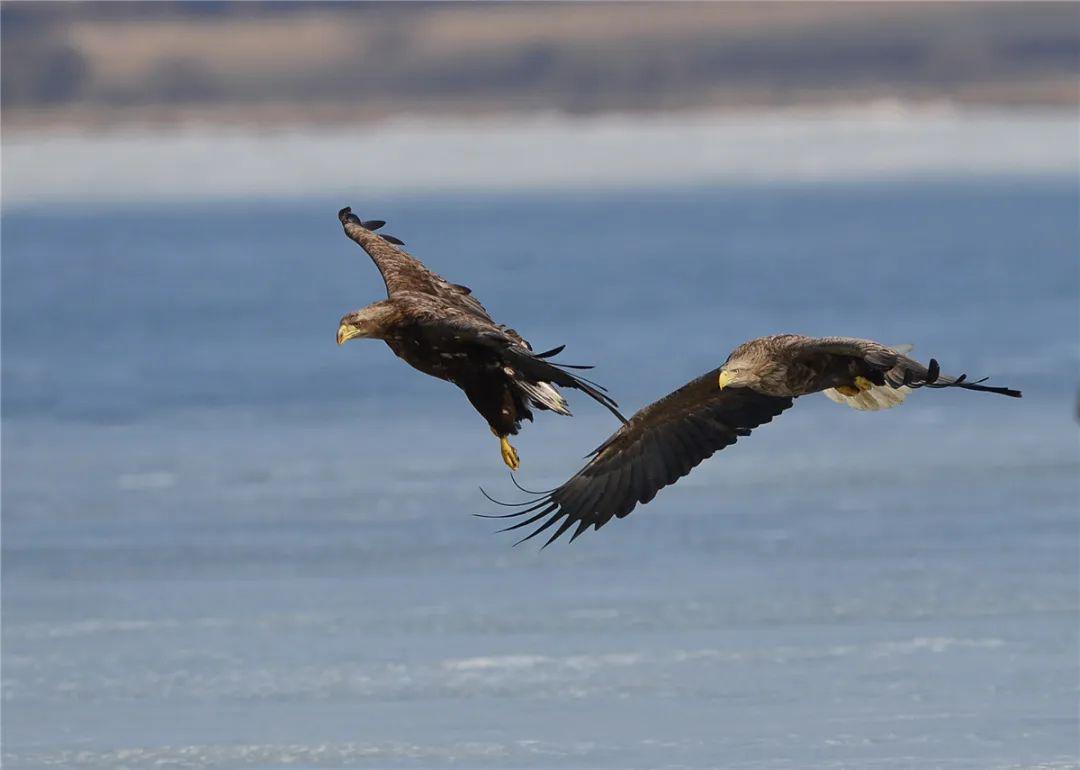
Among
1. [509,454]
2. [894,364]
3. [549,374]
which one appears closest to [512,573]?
[509,454]

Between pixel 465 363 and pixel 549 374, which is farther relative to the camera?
pixel 465 363

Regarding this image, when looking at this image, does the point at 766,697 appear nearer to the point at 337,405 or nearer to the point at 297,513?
the point at 297,513

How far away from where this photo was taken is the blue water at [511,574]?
807 cm

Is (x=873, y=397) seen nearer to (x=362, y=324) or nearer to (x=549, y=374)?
(x=549, y=374)

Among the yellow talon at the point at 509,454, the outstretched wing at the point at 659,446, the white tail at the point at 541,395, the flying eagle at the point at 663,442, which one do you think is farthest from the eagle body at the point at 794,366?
the yellow talon at the point at 509,454

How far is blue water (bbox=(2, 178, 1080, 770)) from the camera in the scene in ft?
26.5

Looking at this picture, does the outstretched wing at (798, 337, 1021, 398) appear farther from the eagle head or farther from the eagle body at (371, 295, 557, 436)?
the eagle head

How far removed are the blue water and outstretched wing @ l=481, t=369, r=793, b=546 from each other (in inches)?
29.3

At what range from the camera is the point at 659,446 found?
26.8ft

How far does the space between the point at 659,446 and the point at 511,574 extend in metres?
2.35

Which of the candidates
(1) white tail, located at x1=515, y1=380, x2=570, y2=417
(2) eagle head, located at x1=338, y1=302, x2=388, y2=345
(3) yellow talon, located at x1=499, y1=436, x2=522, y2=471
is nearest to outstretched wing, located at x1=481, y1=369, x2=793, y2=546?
(3) yellow talon, located at x1=499, y1=436, x2=522, y2=471

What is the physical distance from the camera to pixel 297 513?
11570mm

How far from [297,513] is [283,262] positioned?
2677 cm

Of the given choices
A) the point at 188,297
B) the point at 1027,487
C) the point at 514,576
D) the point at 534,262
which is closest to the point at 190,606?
the point at 514,576
